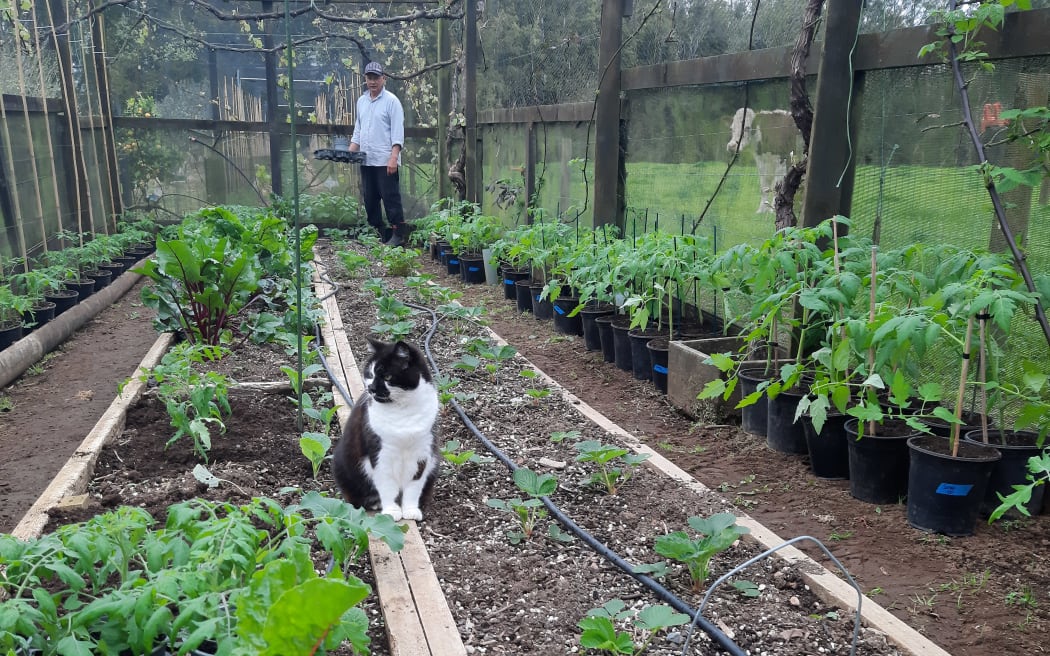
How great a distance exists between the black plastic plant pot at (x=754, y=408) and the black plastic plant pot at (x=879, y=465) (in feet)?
2.20

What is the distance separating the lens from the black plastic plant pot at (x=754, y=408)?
391cm

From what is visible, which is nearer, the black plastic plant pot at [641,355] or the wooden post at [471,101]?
the black plastic plant pot at [641,355]

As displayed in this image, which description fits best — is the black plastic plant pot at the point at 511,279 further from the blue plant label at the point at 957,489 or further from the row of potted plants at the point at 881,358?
the blue plant label at the point at 957,489

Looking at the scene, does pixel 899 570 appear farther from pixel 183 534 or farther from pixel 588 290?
pixel 588 290

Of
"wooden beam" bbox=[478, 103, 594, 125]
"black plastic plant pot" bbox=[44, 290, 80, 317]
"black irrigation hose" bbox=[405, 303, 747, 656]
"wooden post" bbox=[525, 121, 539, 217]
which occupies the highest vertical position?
"wooden beam" bbox=[478, 103, 594, 125]

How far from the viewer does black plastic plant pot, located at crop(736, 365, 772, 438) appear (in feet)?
12.8

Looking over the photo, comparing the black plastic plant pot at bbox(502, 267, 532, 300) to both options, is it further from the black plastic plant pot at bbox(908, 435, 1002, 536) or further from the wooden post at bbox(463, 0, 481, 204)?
the black plastic plant pot at bbox(908, 435, 1002, 536)

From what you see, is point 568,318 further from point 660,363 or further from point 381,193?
point 381,193

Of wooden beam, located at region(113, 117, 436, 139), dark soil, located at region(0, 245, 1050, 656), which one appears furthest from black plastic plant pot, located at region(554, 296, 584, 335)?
wooden beam, located at region(113, 117, 436, 139)

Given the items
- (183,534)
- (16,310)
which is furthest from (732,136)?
(16,310)

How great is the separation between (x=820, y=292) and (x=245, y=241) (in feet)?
12.1

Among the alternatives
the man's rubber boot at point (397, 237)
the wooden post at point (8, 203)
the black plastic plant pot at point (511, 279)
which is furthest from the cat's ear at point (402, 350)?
the man's rubber boot at point (397, 237)

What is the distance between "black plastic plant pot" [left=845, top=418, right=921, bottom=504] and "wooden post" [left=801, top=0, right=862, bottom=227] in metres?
1.44

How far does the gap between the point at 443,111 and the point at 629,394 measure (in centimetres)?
841
